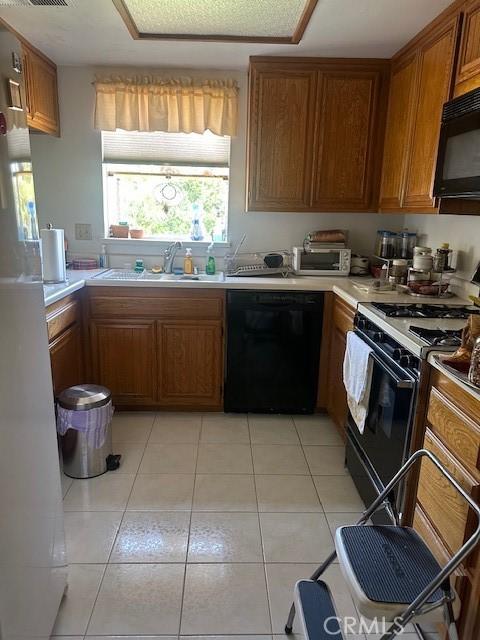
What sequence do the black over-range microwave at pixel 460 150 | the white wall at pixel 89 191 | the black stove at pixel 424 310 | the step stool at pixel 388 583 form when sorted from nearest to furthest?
the step stool at pixel 388 583 → the black over-range microwave at pixel 460 150 → the black stove at pixel 424 310 → the white wall at pixel 89 191

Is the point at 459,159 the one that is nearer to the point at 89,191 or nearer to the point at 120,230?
the point at 120,230

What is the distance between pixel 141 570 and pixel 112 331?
1558mm

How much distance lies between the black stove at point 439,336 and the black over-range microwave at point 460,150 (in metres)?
0.56

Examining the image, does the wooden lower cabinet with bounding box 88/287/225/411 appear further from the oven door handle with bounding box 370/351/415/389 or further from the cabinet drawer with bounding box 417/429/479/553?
the cabinet drawer with bounding box 417/429/479/553

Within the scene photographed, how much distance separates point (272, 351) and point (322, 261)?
0.76 m

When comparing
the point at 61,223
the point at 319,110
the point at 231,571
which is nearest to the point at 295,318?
the point at 319,110

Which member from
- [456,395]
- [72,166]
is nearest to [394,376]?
[456,395]

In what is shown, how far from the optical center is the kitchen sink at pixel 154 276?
3008 mm

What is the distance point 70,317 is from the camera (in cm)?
275

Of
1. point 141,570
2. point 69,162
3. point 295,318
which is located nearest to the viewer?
point 141,570

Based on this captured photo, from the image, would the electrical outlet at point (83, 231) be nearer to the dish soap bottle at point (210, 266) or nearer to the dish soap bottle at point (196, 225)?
the dish soap bottle at point (196, 225)

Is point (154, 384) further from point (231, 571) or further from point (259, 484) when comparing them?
point (231, 571)

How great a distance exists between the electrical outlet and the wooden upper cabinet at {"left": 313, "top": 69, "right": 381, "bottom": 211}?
1.65 metres

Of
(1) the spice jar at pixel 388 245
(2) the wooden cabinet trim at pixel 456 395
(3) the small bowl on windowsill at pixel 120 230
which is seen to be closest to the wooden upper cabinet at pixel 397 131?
(1) the spice jar at pixel 388 245
